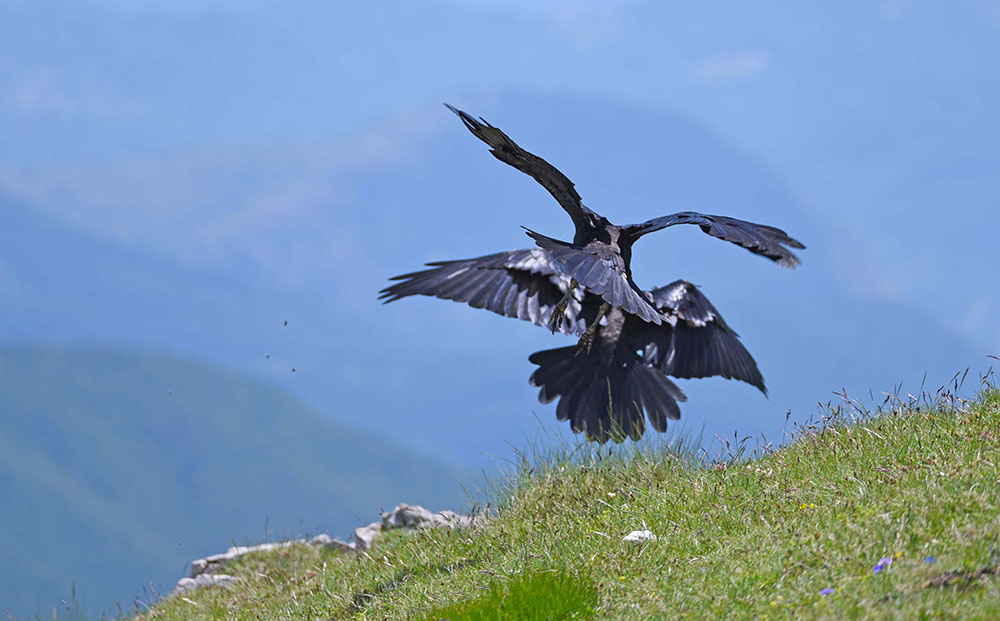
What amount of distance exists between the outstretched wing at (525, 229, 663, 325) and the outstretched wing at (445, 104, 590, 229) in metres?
0.62

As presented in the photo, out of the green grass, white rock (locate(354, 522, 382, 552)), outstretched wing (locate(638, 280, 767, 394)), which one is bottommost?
the green grass

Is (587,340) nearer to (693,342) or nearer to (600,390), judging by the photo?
(600,390)

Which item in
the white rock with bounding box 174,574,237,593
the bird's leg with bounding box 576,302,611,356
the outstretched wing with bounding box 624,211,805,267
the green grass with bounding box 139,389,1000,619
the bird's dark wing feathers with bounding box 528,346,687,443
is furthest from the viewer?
the white rock with bounding box 174,574,237,593

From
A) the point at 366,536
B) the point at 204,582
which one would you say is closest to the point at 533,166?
the point at 366,536

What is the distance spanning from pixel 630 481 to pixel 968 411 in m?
2.04

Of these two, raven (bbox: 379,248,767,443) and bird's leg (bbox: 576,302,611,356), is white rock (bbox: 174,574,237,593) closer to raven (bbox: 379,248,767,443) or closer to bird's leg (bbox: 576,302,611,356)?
raven (bbox: 379,248,767,443)

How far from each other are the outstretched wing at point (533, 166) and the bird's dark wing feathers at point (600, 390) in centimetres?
129

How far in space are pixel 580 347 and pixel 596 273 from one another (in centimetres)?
195

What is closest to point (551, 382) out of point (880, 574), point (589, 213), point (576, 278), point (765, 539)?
point (589, 213)

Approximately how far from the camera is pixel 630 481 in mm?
6160

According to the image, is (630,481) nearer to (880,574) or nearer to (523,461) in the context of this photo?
(523,461)

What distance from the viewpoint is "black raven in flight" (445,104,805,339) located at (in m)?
6.08

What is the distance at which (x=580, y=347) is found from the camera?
8047 millimetres

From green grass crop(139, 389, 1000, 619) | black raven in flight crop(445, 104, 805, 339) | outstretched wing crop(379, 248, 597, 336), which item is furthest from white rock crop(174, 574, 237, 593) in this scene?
black raven in flight crop(445, 104, 805, 339)
